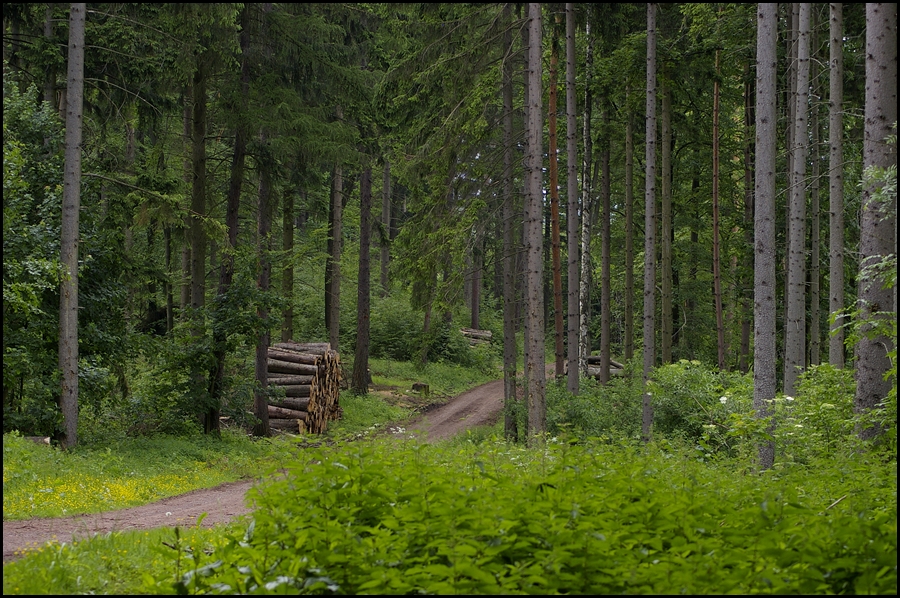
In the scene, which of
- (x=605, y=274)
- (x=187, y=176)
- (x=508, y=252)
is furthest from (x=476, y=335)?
(x=508, y=252)

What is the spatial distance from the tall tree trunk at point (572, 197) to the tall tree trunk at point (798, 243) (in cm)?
535

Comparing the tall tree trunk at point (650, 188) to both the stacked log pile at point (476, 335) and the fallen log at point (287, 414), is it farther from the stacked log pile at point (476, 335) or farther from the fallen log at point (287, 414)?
the stacked log pile at point (476, 335)

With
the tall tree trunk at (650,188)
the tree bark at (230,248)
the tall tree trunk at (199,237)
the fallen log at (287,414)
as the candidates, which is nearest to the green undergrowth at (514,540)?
the tall tree trunk at (650,188)

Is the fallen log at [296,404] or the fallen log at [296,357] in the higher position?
the fallen log at [296,357]

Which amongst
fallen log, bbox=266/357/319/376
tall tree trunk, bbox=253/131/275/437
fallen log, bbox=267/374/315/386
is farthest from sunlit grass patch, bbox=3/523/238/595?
fallen log, bbox=266/357/319/376

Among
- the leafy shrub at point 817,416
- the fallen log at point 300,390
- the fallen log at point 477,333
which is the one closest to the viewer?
the leafy shrub at point 817,416

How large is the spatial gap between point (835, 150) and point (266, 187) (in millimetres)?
13113

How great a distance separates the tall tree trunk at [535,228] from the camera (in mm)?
12625

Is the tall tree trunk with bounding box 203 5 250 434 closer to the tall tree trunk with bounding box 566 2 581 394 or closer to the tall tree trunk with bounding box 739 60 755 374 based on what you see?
the tall tree trunk with bounding box 566 2 581 394

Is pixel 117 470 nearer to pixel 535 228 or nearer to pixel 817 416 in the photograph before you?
pixel 535 228

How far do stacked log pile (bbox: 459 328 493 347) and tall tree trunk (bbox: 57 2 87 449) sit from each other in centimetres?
2430

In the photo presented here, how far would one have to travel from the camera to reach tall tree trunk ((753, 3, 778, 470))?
9.76m

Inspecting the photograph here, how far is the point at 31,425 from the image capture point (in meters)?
13.0

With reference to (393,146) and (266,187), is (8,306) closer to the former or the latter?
(266,187)
